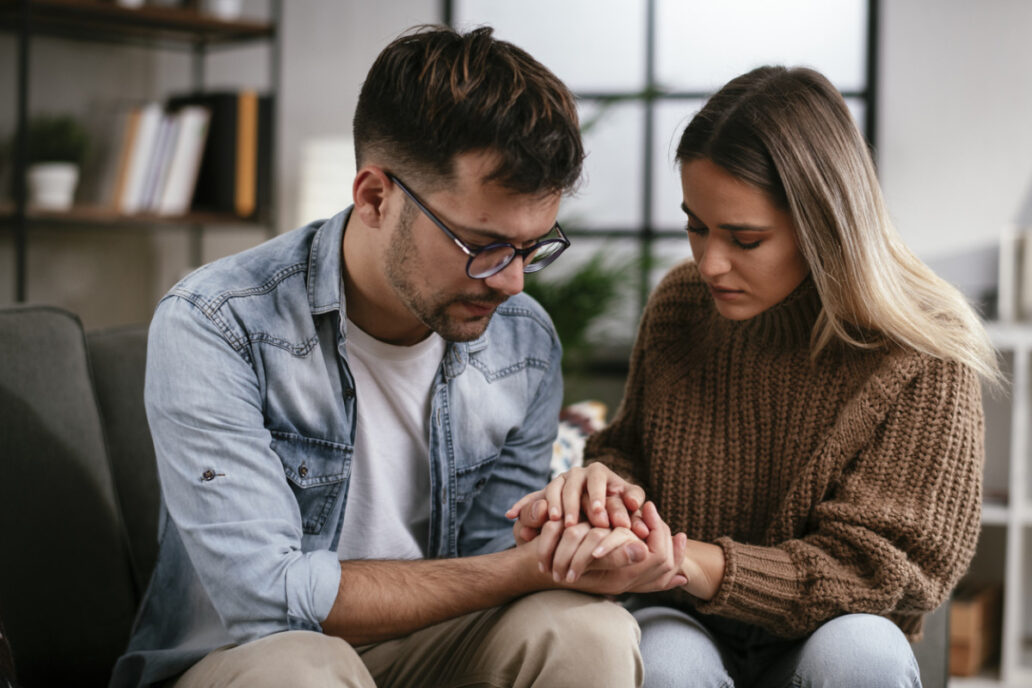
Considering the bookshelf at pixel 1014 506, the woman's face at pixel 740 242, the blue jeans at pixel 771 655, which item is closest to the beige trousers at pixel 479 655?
the blue jeans at pixel 771 655

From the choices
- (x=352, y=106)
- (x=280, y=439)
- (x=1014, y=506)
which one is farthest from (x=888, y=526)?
(x=352, y=106)

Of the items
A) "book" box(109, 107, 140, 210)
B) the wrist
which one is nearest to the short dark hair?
the wrist

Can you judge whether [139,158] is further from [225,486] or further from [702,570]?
[702,570]

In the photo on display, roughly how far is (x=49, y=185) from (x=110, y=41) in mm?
714

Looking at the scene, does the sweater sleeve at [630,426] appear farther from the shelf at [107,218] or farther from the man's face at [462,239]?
the shelf at [107,218]

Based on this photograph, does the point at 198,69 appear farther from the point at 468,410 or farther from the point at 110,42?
the point at 468,410

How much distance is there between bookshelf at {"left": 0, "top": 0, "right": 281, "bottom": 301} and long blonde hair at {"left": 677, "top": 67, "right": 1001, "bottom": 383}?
6.81ft

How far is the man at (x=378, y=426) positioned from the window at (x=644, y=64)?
1.88 metres

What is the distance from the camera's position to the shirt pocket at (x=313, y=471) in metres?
1.29

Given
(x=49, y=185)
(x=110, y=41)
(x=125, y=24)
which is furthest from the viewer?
(x=110, y=41)

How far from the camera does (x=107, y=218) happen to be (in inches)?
119

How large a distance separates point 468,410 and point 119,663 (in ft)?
1.74

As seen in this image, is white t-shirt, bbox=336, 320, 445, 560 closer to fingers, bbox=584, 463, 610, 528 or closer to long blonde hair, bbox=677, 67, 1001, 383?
fingers, bbox=584, 463, 610, 528

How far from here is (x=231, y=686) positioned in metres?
1.07
